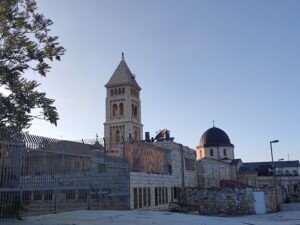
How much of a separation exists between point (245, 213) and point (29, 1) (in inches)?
1028

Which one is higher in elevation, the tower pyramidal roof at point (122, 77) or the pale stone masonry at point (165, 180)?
the tower pyramidal roof at point (122, 77)

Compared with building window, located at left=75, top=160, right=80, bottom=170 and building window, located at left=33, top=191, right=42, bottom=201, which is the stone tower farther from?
building window, located at left=33, top=191, right=42, bottom=201

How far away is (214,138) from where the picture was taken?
72.4 meters

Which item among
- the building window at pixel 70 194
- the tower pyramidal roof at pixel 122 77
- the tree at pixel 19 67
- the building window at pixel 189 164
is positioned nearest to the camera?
the tree at pixel 19 67

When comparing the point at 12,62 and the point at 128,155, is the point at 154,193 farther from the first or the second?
the point at 12,62

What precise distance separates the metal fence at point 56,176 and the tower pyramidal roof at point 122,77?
55.6m

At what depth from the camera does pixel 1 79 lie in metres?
11.1

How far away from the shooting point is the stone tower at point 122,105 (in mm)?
75062

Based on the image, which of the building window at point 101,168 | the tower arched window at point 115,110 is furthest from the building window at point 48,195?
the tower arched window at point 115,110

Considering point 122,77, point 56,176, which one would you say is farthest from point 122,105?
point 56,176

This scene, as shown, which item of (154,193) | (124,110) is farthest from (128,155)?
(124,110)

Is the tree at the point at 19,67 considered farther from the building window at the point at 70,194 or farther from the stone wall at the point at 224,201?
the stone wall at the point at 224,201

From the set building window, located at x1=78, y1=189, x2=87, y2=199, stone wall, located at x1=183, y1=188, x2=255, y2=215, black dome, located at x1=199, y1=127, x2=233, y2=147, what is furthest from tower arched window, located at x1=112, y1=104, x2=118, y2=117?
building window, located at x1=78, y1=189, x2=87, y2=199

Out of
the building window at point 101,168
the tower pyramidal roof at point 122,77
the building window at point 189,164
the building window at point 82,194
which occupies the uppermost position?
the tower pyramidal roof at point 122,77
